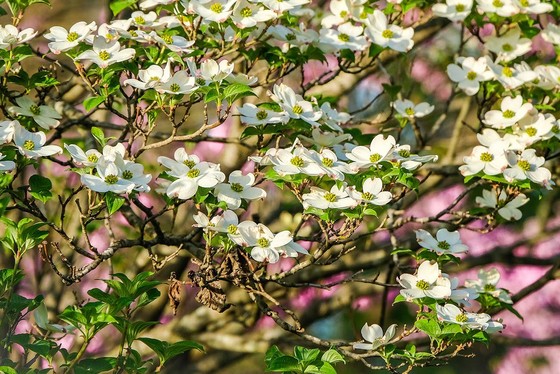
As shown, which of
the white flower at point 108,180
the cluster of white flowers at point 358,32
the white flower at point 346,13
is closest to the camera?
the white flower at point 108,180

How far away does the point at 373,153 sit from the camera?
163 centimetres

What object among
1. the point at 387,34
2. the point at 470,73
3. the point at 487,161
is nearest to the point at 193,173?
the point at 487,161

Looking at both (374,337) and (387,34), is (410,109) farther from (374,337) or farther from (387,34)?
(374,337)

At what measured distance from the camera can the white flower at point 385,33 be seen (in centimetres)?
202

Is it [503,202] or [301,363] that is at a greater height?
[301,363]

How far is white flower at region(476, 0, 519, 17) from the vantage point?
6.70 ft

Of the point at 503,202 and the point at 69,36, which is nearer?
the point at 69,36

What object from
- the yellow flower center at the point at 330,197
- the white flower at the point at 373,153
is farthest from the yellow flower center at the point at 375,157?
the yellow flower center at the point at 330,197

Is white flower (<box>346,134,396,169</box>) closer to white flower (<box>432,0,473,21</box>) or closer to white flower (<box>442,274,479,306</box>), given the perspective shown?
white flower (<box>442,274,479,306</box>)

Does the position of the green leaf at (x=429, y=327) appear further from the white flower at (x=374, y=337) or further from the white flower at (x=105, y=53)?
the white flower at (x=105, y=53)

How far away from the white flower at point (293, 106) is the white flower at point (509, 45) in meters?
0.67

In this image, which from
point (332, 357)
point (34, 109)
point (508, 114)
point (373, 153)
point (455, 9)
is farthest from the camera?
point (455, 9)

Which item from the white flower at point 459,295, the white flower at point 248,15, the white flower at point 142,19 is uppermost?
the white flower at point 248,15

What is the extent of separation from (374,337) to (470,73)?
0.77 meters
